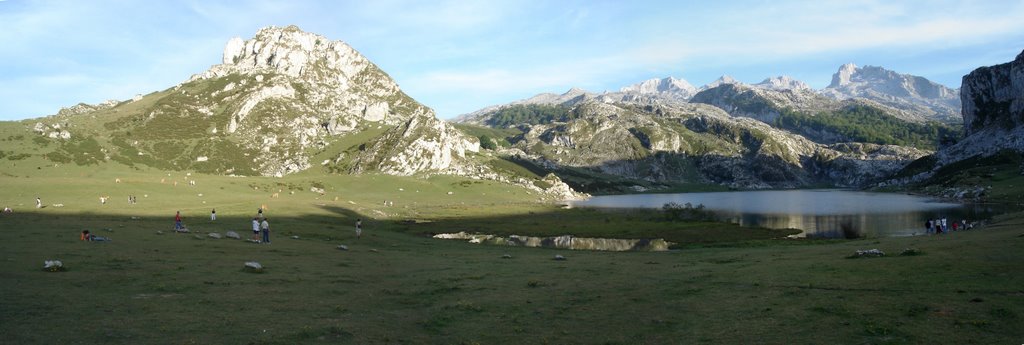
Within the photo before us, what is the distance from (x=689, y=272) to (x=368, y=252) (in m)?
32.4

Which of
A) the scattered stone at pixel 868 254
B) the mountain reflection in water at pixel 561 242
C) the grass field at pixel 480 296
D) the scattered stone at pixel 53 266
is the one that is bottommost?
the mountain reflection in water at pixel 561 242

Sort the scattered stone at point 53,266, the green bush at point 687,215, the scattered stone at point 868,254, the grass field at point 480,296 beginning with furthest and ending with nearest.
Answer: the green bush at point 687,215, the scattered stone at point 868,254, the scattered stone at point 53,266, the grass field at point 480,296

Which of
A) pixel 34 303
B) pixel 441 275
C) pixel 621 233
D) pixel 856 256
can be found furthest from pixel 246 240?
pixel 621 233

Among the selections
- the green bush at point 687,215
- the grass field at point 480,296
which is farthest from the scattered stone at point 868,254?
the green bush at point 687,215

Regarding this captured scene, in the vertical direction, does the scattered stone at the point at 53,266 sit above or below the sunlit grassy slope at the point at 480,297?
above

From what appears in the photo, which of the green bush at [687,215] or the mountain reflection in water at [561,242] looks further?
the green bush at [687,215]

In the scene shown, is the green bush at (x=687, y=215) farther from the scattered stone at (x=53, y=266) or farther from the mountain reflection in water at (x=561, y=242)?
the scattered stone at (x=53, y=266)

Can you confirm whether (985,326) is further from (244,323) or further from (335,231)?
(335,231)

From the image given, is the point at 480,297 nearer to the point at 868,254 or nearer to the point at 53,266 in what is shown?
the point at 53,266

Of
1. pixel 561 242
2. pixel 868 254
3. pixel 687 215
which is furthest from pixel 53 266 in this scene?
pixel 687 215

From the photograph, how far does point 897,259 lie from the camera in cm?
3456

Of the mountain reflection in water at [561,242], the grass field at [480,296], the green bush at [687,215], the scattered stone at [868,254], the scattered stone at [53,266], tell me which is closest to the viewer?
the grass field at [480,296]

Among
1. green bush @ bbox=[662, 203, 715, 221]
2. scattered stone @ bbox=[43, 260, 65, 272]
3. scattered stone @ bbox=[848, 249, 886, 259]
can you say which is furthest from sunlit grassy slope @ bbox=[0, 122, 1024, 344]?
green bush @ bbox=[662, 203, 715, 221]

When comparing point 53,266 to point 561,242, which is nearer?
point 53,266
